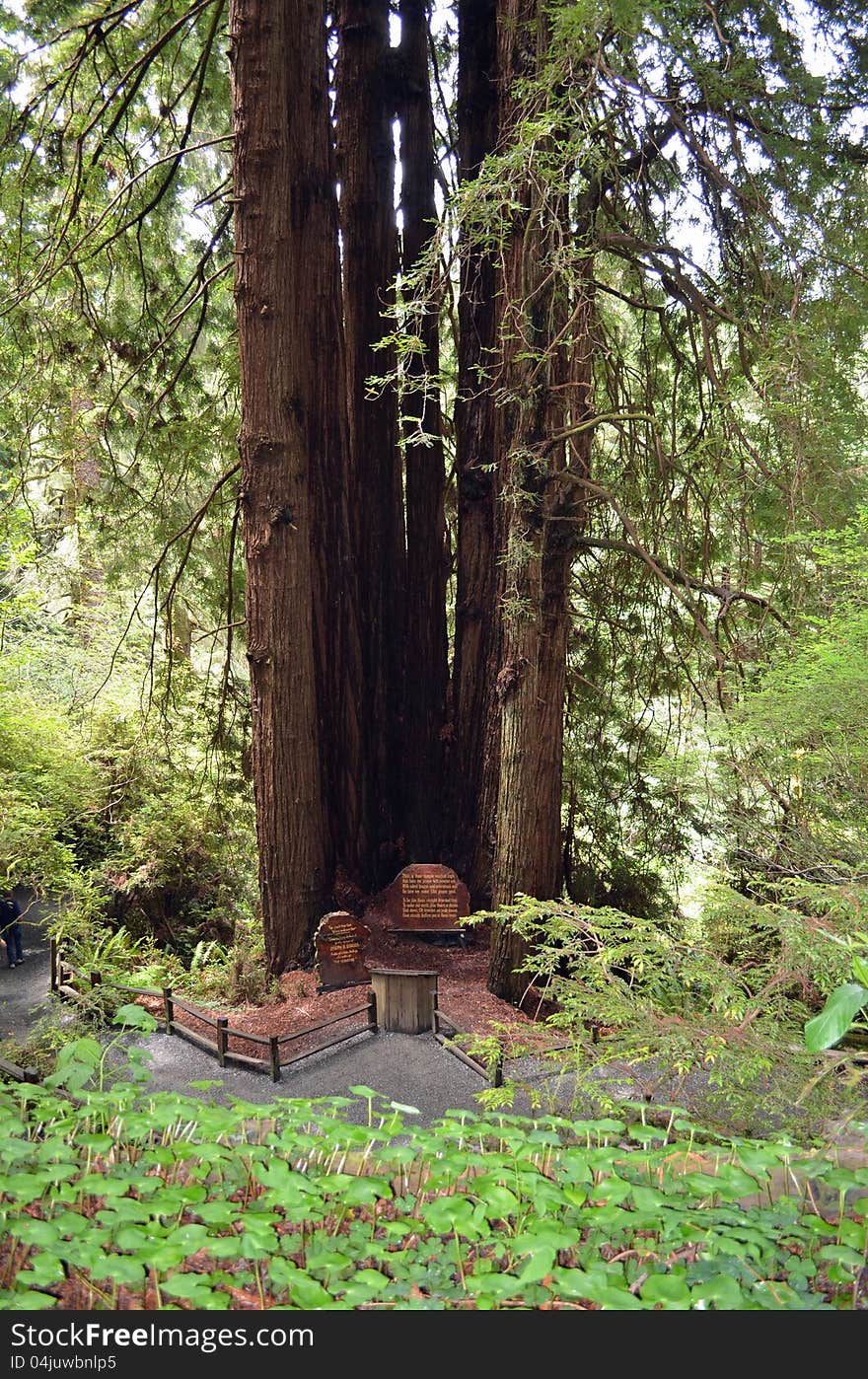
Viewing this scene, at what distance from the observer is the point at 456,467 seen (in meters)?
8.61

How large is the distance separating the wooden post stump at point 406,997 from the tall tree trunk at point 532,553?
0.56 metres

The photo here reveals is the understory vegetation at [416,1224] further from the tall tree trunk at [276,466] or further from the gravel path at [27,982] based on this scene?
the gravel path at [27,982]

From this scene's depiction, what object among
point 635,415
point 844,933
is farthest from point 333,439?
point 844,933

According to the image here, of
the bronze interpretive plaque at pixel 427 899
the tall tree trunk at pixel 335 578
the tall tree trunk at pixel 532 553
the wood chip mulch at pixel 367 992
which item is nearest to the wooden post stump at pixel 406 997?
the wood chip mulch at pixel 367 992

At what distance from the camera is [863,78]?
19.0 feet

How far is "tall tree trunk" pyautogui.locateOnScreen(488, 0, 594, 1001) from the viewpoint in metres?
5.87

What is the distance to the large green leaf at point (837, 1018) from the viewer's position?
220 centimetres

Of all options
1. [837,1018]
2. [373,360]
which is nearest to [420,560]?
[373,360]

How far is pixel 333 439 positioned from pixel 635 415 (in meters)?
3.01

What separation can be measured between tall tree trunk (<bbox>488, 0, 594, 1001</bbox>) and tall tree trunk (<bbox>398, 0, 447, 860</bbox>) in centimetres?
214

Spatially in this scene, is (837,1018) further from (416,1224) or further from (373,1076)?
(373,1076)

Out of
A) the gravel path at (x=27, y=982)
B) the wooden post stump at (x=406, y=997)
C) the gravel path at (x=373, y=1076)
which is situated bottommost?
the gravel path at (x=27, y=982)

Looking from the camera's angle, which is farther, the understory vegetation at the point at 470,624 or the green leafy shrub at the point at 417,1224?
the understory vegetation at the point at 470,624

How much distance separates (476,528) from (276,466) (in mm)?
1951
